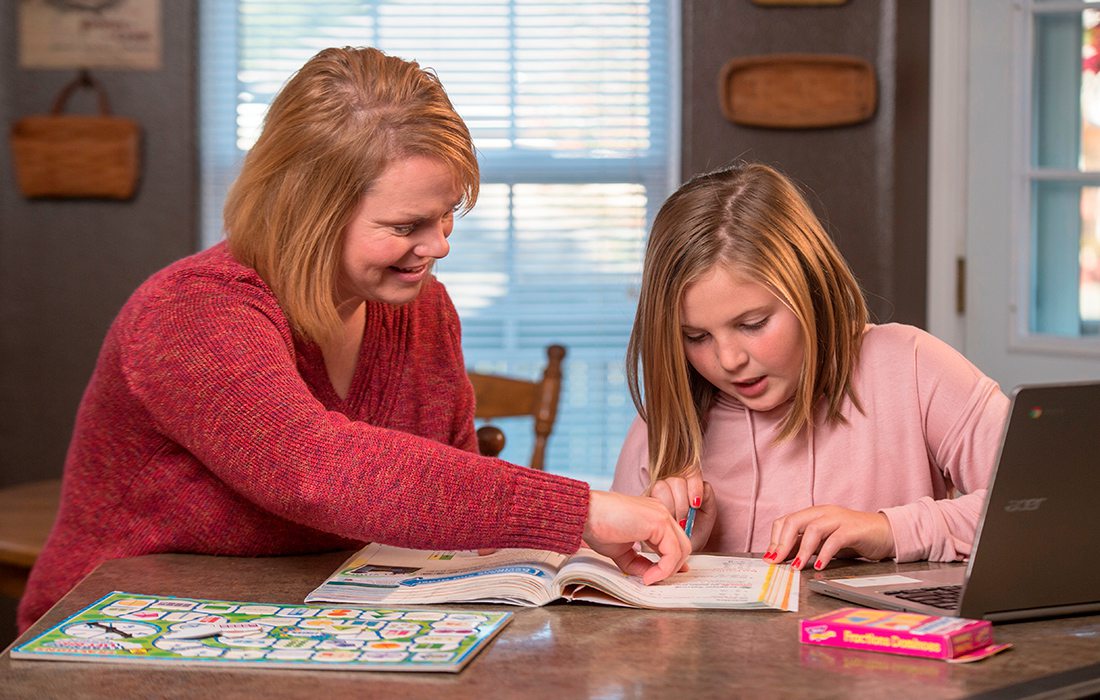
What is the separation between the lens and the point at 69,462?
1.54m

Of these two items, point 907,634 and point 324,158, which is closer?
point 907,634

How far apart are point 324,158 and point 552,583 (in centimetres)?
53

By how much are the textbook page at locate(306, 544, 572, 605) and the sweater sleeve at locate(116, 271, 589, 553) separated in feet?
0.15

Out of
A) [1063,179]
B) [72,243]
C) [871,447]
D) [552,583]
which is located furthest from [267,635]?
[72,243]

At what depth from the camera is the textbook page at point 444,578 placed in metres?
1.24

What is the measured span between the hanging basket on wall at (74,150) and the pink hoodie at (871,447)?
6.47ft

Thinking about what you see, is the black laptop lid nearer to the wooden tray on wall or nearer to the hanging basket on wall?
the wooden tray on wall

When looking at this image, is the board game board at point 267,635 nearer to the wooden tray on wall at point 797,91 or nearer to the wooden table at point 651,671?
the wooden table at point 651,671

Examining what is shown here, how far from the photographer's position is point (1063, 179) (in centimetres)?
281

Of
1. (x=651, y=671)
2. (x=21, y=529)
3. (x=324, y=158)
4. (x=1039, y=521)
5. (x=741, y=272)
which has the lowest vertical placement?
(x=21, y=529)

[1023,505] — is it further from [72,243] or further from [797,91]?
[72,243]

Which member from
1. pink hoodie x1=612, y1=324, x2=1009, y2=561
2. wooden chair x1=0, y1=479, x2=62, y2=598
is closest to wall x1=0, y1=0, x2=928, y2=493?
wooden chair x1=0, y1=479, x2=62, y2=598

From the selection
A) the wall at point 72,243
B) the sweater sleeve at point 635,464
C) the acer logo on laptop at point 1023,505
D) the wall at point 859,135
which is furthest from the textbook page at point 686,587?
the wall at point 72,243

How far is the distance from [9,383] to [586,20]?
1780mm
